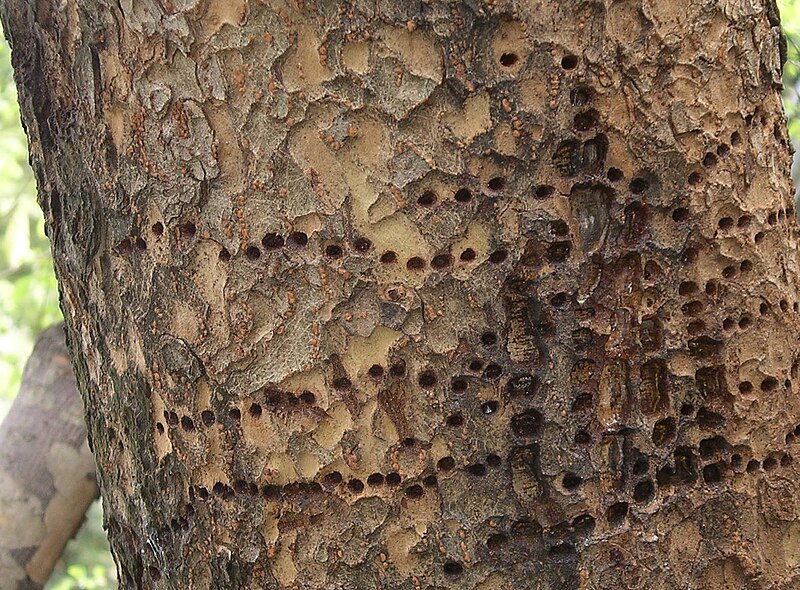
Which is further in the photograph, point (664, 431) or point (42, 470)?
point (42, 470)

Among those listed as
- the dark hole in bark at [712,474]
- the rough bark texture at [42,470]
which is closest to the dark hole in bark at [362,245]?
the dark hole in bark at [712,474]

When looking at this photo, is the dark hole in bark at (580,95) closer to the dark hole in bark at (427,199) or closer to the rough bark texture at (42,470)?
the dark hole in bark at (427,199)

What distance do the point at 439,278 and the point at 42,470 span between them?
1.52m

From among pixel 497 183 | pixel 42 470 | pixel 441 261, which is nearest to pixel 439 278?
pixel 441 261

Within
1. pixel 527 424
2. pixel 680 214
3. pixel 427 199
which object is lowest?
pixel 527 424

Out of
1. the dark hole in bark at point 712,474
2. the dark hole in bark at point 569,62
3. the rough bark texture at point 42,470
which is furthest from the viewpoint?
the rough bark texture at point 42,470

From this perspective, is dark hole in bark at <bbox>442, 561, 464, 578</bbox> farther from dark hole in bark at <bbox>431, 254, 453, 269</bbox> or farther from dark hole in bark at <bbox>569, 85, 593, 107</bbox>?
dark hole in bark at <bbox>569, 85, 593, 107</bbox>

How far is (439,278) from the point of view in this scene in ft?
3.49

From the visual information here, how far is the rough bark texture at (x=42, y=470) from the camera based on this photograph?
2207 mm

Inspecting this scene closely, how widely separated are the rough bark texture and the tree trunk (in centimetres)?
116

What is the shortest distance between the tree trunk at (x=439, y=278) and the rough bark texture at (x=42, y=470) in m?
1.16

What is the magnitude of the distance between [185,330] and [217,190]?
Answer: 0.17 metres

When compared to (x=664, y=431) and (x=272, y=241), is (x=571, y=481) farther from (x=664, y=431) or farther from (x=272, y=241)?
(x=272, y=241)

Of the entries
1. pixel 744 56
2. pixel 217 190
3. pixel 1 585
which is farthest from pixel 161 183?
pixel 1 585
